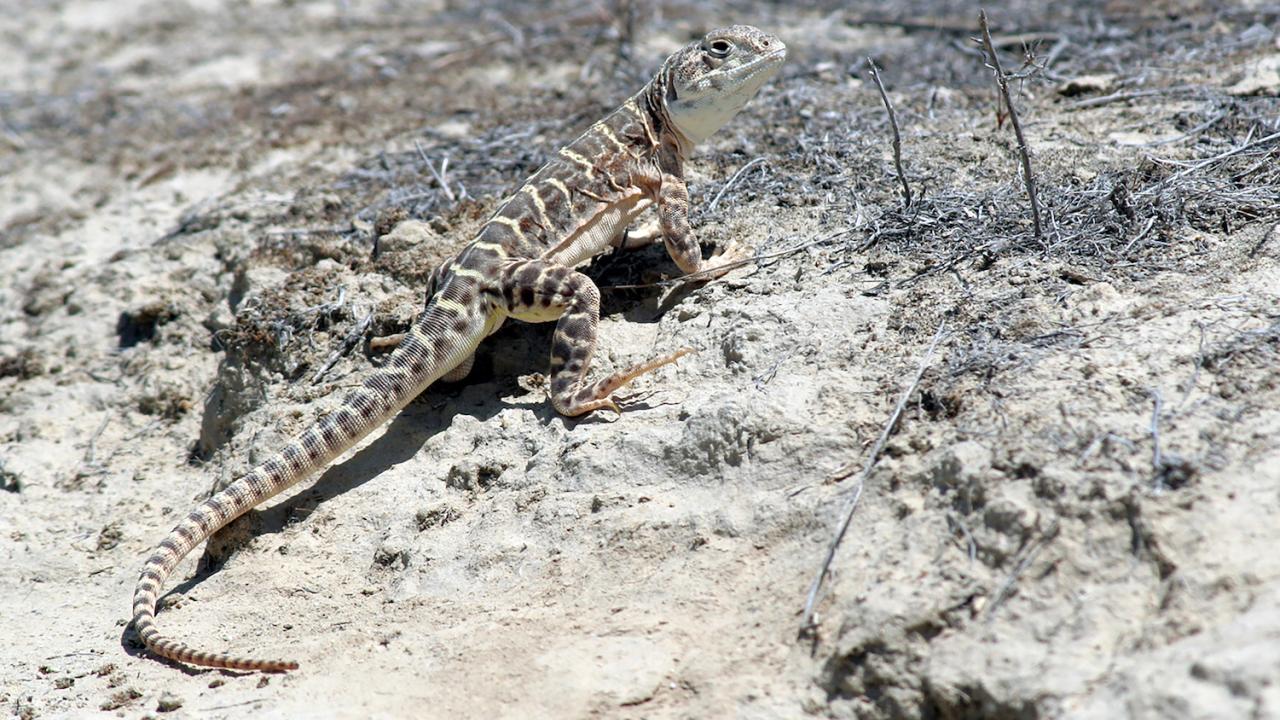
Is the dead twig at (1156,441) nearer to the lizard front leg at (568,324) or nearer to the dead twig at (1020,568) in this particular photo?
the dead twig at (1020,568)

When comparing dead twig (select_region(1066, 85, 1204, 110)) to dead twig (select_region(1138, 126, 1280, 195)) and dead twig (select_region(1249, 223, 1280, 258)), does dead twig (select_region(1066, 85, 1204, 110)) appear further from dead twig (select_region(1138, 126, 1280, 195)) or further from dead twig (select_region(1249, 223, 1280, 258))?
dead twig (select_region(1249, 223, 1280, 258))

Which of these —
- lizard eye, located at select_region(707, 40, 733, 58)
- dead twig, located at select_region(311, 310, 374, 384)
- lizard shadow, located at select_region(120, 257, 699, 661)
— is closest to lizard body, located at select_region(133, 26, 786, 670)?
lizard eye, located at select_region(707, 40, 733, 58)

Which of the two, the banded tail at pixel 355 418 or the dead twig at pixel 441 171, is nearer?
the banded tail at pixel 355 418

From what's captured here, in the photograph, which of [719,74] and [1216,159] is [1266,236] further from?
[719,74]

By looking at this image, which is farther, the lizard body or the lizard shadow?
the lizard shadow

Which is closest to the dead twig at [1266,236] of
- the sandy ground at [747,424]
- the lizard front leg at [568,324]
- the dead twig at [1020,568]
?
the sandy ground at [747,424]

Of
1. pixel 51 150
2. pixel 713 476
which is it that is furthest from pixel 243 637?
pixel 51 150
